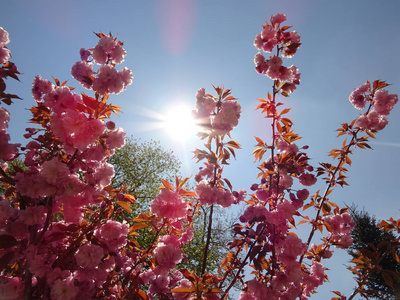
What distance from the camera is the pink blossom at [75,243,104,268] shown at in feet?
5.23

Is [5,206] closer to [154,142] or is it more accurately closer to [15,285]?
[15,285]

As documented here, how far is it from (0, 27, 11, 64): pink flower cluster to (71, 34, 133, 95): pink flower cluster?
1.49ft

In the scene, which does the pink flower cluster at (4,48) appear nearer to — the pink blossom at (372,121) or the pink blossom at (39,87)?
the pink blossom at (39,87)

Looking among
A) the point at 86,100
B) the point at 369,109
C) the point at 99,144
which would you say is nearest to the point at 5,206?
the point at 99,144

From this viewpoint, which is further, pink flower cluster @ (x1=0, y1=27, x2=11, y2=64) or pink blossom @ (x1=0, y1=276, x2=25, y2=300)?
pink flower cluster @ (x1=0, y1=27, x2=11, y2=64)

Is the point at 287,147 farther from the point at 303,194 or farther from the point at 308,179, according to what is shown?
the point at 303,194

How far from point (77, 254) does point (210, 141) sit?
1233 mm

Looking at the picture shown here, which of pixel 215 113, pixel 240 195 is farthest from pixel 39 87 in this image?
pixel 240 195

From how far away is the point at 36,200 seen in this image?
70.8 inches

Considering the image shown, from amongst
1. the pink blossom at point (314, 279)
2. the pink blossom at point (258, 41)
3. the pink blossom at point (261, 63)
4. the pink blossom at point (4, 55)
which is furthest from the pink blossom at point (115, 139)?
the pink blossom at point (314, 279)

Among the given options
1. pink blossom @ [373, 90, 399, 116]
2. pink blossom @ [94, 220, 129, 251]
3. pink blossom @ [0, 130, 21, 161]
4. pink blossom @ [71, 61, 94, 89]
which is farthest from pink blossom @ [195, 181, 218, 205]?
pink blossom @ [373, 90, 399, 116]

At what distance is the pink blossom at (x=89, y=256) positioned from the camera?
159 centimetres

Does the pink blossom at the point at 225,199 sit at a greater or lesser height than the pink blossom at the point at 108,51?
lesser

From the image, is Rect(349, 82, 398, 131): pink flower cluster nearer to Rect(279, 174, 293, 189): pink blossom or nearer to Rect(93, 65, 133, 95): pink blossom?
Rect(279, 174, 293, 189): pink blossom
